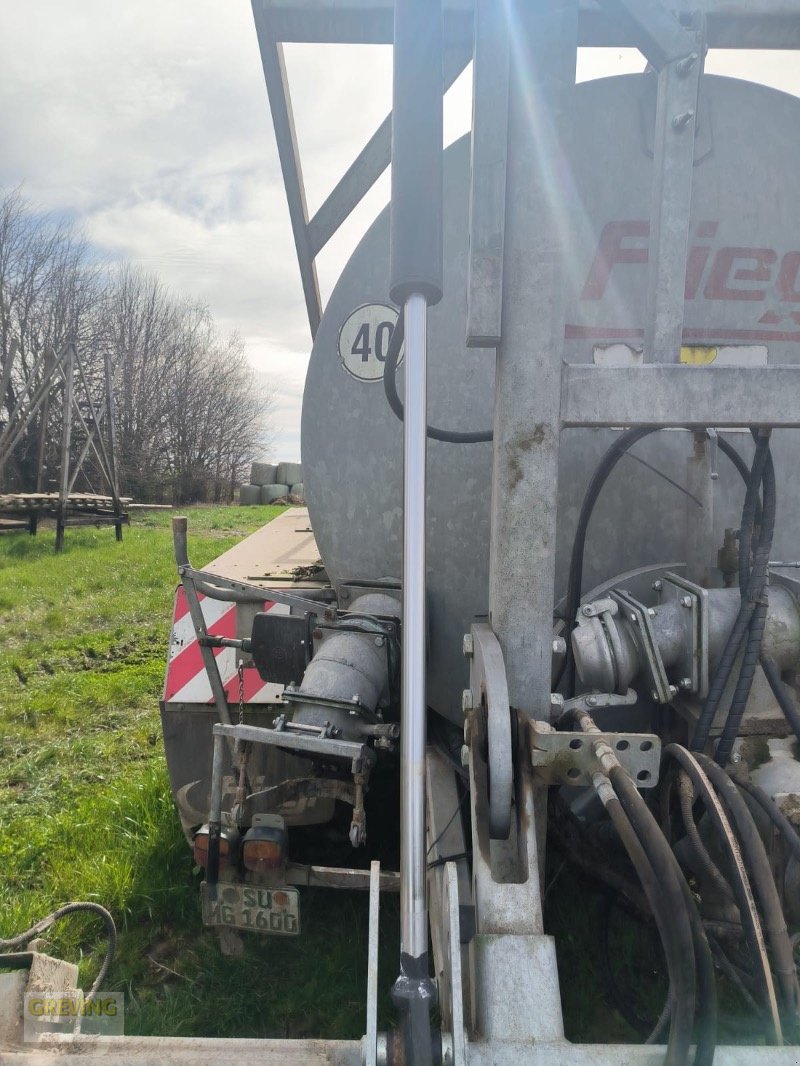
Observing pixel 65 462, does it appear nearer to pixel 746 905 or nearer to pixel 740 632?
pixel 740 632

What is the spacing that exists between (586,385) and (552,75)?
547 millimetres

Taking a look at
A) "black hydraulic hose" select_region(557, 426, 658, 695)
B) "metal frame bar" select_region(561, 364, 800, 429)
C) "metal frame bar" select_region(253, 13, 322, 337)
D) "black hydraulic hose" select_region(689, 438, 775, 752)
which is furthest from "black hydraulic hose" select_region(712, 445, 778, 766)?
"metal frame bar" select_region(253, 13, 322, 337)

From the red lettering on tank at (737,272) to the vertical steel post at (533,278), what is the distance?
2.35 ft

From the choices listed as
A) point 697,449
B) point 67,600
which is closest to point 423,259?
point 697,449

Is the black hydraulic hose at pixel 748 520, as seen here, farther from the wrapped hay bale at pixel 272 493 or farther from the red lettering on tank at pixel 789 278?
the wrapped hay bale at pixel 272 493

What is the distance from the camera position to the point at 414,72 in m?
1.19

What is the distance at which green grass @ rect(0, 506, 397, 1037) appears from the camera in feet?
6.31

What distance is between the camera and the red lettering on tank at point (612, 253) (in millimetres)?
1846

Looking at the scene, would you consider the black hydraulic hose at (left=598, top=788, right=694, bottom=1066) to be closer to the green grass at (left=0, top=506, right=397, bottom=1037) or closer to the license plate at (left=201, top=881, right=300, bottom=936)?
the license plate at (left=201, top=881, right=300, bottom=936)

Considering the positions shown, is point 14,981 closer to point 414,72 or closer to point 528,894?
point 528,894

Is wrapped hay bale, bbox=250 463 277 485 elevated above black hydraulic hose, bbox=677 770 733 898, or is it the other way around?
wrapped hay bale, bbox=250 463 277 485

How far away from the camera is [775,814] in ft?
4.24

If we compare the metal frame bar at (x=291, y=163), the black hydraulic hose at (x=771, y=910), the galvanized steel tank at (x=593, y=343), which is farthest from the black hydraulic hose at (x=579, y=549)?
the metal frame bar at (x=291, y=163)

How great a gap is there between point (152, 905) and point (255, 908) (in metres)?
0.92
